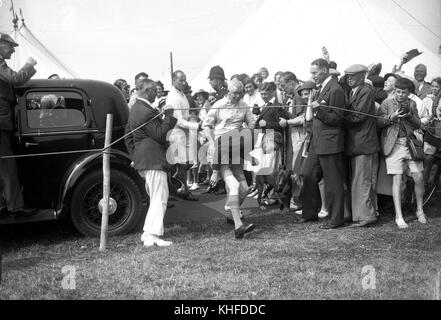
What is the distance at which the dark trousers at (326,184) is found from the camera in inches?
275

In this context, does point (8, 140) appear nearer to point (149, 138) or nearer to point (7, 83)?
point (7, 83)

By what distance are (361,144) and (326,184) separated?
0.72 metres

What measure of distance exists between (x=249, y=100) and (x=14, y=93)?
504cm

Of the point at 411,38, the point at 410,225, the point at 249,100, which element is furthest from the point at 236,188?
the point at 411,38

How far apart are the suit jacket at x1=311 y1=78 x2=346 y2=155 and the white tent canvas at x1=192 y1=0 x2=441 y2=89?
7860mm

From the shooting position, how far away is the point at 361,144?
6.95 meters

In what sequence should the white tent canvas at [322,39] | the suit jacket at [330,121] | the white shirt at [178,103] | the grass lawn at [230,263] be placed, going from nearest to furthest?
the grass lawn at [230,263]
the suit jacket at [330,121]
the white shirt at [178,103]
the white tent canvas at [322,39]

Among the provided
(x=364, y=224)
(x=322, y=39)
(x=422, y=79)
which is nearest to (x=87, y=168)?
(x=364, y=224)

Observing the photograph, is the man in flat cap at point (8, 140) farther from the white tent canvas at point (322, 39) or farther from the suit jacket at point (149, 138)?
the white tent canvas at point (322, 39)

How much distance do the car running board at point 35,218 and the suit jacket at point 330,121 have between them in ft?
11.6

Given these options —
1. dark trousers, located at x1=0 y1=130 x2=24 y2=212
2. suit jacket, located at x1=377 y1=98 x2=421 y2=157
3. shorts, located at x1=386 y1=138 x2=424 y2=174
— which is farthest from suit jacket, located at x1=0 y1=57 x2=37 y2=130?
shorts, located at x1=386 y1=138 x2=424 y2=174

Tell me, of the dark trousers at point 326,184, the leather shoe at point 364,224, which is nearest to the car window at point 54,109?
the dark trousers at point 326,184

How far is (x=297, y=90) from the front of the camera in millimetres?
8008

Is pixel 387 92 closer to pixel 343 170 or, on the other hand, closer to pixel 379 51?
pixel 343 170
